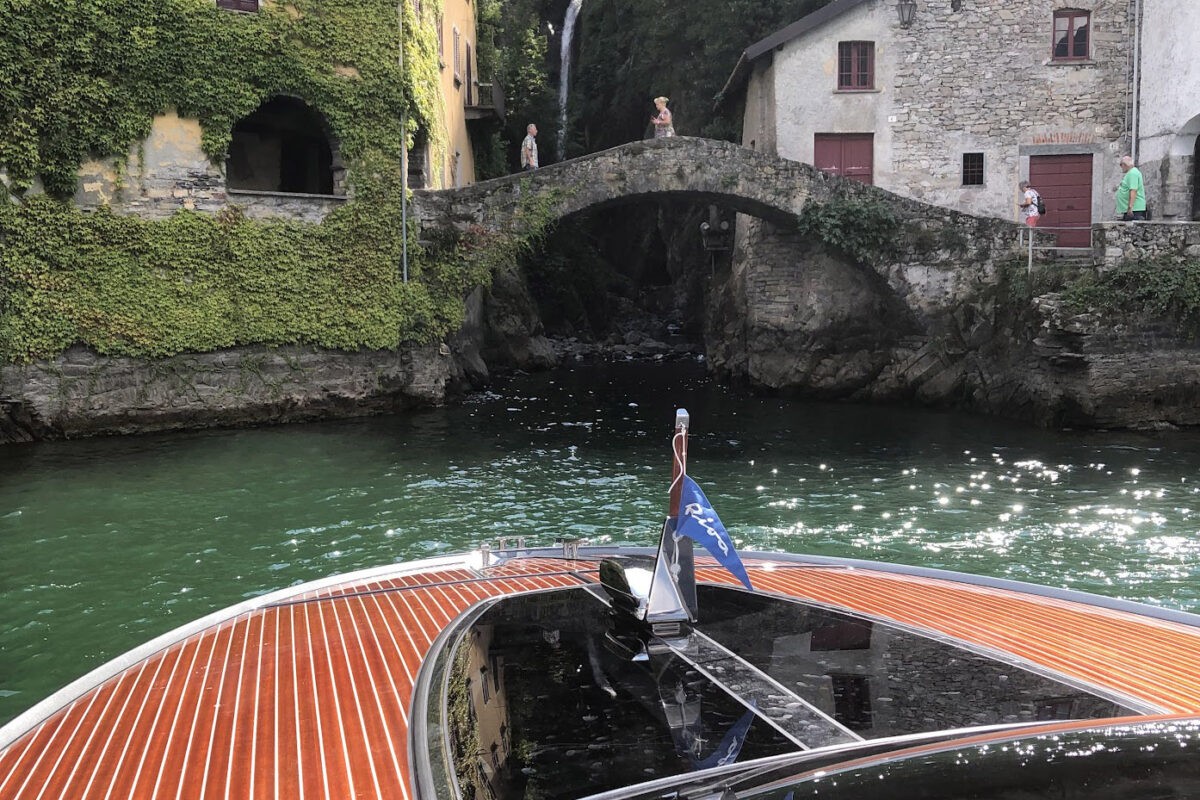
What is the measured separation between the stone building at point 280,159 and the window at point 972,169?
1100cm

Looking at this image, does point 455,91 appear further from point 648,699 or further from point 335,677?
point 648,699

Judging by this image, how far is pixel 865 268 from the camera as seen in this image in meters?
17.6

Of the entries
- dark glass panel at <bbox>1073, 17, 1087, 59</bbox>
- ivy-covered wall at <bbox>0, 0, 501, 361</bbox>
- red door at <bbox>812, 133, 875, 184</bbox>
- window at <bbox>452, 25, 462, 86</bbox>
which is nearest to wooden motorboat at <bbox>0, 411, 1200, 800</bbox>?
ivy-covered wall at <bbox>0, 0, 501, 361</bbox>

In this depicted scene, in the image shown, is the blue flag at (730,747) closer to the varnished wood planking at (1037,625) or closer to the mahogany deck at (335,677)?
the mahogany deck at (335,677)

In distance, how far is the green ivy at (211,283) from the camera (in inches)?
504

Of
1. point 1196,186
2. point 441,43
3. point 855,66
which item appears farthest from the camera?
point 855,66

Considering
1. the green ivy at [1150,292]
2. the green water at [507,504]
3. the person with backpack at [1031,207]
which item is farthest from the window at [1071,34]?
the green water at [507,504]

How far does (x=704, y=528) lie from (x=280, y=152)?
1750 cm

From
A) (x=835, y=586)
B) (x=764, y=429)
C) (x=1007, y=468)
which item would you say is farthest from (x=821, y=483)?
(x=835, y=586)

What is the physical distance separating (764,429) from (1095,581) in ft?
25.5

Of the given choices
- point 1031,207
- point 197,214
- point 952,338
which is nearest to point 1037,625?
point 197,214

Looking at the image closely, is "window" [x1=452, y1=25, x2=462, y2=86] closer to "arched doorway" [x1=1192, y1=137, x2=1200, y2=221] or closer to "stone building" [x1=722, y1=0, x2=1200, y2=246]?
"stone building" [x1=722, y1=0, x2=1200, y2=246]

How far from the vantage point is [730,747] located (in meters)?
2.44

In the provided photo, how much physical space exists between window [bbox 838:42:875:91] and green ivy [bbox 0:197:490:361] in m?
9.07
